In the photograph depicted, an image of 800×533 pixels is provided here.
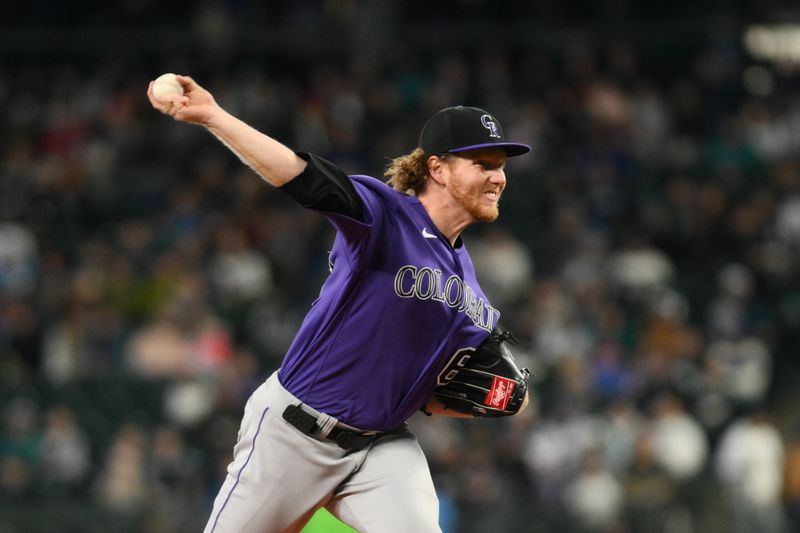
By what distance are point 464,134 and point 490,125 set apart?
0.10 m

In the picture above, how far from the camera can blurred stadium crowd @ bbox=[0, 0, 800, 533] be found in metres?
10.3

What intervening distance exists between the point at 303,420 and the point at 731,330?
8549 millimetres

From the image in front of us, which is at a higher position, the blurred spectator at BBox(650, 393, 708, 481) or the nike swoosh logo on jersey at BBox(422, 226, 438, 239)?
the nike swoosh logo on jersey at BBox(422, 226, 438, 239)

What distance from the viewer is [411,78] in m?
15.3

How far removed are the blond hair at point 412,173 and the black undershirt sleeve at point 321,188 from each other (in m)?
0.53

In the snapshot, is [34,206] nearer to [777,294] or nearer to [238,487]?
[777,294]

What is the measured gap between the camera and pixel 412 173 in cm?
435

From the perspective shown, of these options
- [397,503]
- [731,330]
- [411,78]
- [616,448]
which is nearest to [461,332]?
[397,503]

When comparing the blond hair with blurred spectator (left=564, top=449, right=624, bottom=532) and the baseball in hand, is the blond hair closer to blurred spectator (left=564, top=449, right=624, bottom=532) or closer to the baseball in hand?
the baseball in hand

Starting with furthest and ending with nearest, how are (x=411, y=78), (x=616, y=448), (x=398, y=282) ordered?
(x=411, y=78) → (x=616, y=448) → (x=398, y=282)

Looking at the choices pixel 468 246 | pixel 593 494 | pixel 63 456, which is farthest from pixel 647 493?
pixel 63 456

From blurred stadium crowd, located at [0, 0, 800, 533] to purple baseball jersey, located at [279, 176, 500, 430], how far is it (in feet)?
19.1

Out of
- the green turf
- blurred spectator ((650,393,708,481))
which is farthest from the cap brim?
blurred spectator ((650,393,708,481))

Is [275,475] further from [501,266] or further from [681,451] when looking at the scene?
[501,266]
